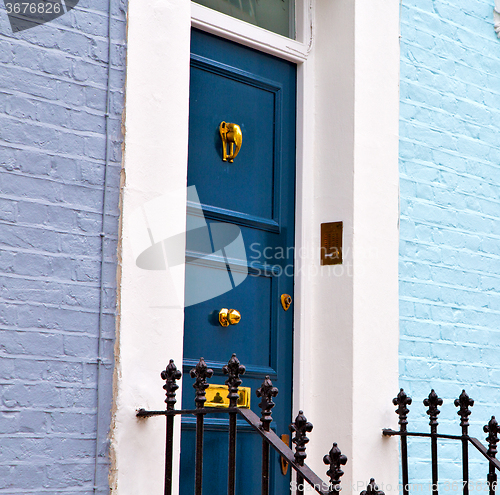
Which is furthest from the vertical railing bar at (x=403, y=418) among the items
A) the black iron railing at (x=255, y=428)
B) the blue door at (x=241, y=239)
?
the black iron railing at (x=255, y=428)

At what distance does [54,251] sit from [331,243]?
1.50m

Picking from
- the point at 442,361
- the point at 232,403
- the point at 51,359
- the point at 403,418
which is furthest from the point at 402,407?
the point at 51,359

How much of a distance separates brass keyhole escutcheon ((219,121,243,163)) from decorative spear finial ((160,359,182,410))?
45.9 inches

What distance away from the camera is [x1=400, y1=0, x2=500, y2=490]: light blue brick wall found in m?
4.03

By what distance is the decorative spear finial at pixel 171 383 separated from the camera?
9.09 ft

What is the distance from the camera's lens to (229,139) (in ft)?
11.7

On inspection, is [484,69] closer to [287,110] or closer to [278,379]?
[287,110]

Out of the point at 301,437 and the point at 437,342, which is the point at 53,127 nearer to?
the point at 301,437

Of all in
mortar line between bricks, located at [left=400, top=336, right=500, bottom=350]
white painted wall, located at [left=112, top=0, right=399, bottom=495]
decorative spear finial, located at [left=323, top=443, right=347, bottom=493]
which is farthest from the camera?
mortar line between bricks, located at [left=400, top=336, right=500, bottom=350]

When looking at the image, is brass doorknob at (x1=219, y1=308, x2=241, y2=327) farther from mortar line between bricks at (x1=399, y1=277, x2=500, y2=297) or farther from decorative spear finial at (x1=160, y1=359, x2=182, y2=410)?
mortar line between bricks at (x1=399, y1=277, x2=500, y2=297)

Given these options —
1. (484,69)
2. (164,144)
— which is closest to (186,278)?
(164,144)

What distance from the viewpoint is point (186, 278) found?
3.34 meters

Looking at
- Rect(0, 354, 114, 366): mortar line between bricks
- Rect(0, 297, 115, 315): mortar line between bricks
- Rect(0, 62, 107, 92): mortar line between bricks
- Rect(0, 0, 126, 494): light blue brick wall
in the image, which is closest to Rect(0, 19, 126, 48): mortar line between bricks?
Rect(0, 0, 126, 494): light blue brick wall

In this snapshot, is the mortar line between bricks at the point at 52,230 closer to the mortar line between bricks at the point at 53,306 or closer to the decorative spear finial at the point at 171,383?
the mortar line between bricks at the point at 53,306
